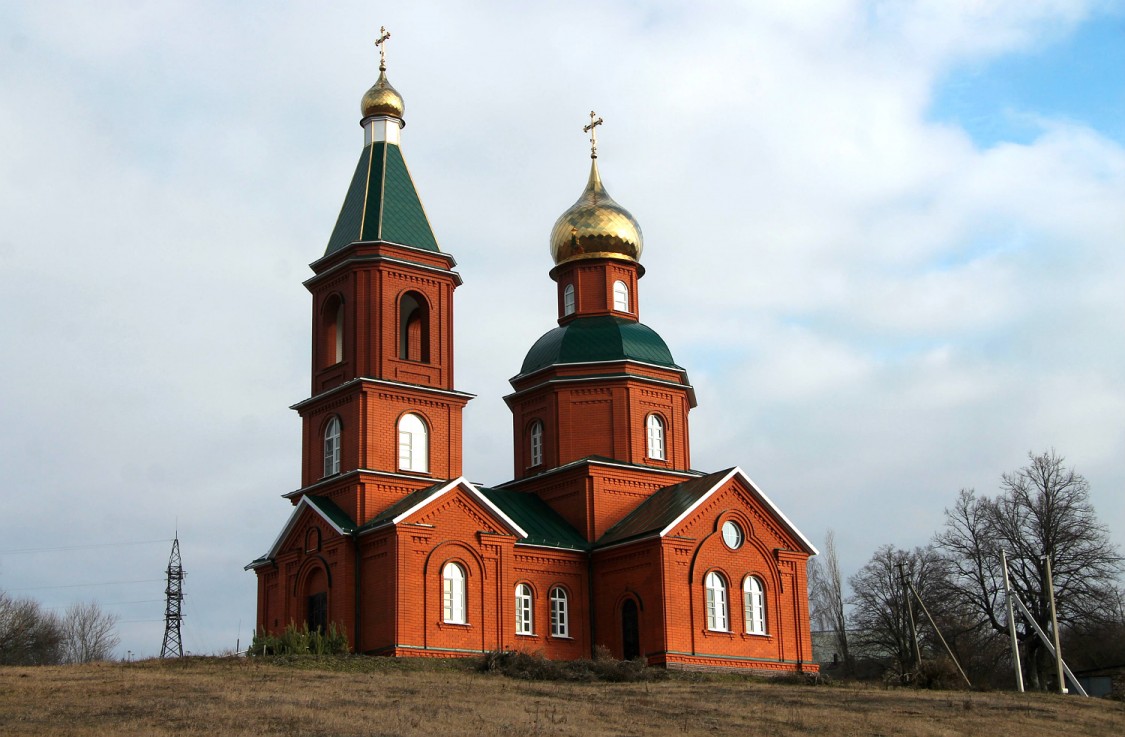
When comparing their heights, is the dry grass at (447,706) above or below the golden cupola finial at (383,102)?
below

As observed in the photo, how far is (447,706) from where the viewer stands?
2281cm

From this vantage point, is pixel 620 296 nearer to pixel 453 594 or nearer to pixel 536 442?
pixel 536 442

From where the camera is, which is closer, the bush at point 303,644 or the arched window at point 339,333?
the bush at point 303,644

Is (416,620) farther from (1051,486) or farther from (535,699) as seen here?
(1051,486)

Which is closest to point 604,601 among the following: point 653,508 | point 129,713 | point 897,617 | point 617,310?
point 653,508

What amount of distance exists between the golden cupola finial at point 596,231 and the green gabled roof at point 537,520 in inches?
278

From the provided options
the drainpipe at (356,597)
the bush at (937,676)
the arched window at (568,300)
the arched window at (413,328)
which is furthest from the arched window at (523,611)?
the arched window at (568,300)

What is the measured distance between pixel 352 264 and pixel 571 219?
8.39 metres

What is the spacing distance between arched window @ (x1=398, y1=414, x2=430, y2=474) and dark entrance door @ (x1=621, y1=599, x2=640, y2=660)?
5.69 meters

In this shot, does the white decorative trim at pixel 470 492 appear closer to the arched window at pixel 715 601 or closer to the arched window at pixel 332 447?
the arched window at pixel 332 447

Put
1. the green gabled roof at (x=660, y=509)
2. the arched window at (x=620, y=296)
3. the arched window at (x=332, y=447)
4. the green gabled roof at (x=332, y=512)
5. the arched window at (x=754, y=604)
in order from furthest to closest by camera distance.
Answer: the arched window at (x=620, y=296)
the arched window at (x=754, y=604)
the green gabled roof at (x=660, y=509)
the arched window at (x=332, y=447)
the green gabled roof at (x=332, y=512)

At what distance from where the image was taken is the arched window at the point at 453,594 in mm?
30766

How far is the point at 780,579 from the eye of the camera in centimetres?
3456

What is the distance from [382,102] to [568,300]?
7863 millimetres
